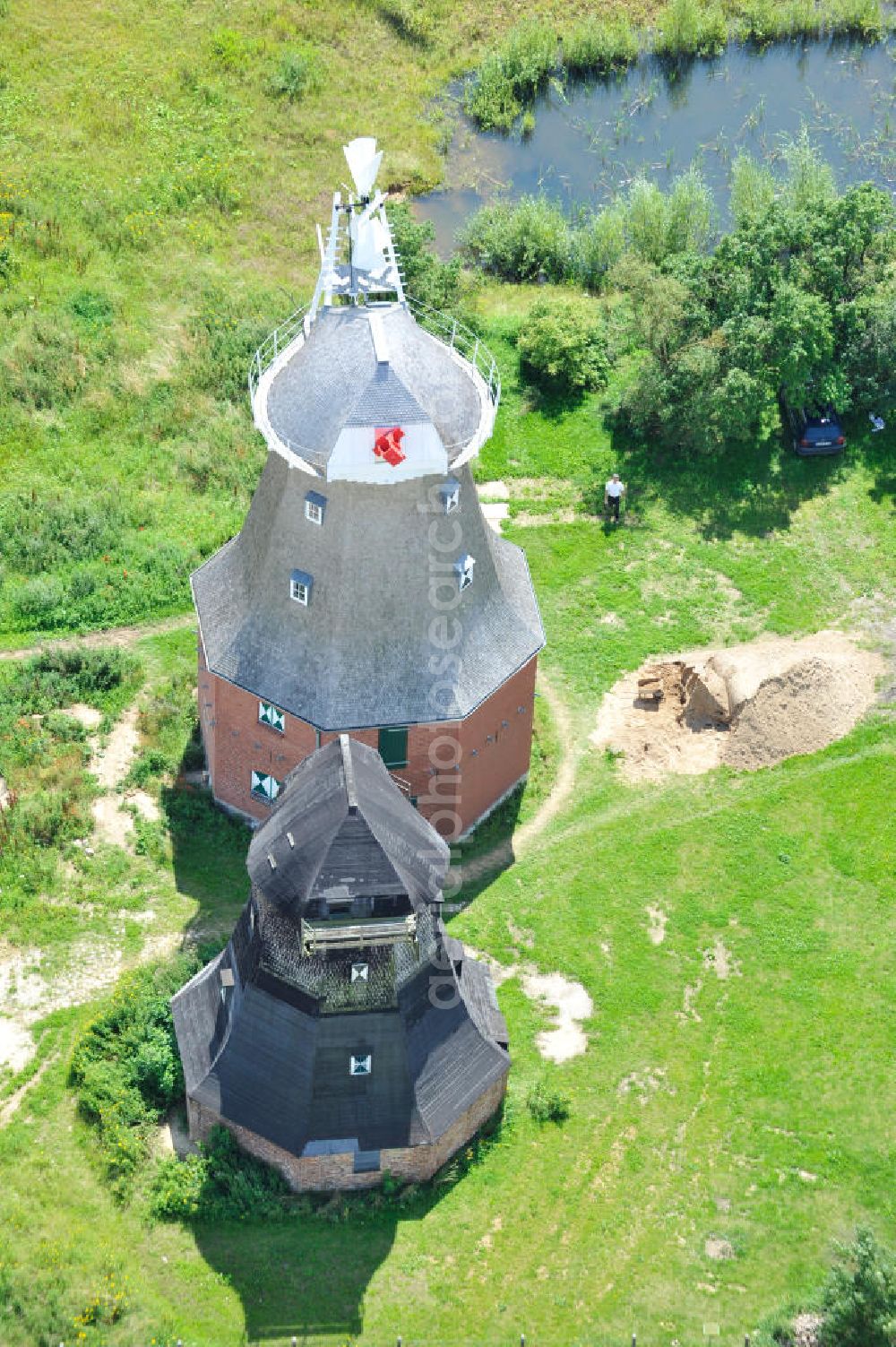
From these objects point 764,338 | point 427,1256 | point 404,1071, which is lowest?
point 427,1256

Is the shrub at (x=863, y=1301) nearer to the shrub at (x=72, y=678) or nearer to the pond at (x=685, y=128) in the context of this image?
the shrub at (x=72, y=678)

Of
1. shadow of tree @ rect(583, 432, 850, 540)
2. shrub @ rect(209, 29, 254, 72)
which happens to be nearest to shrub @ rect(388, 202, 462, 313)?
shadow of tree @ rect(583, 432, 850, 540)

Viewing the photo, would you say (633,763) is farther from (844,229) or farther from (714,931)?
(844,229)

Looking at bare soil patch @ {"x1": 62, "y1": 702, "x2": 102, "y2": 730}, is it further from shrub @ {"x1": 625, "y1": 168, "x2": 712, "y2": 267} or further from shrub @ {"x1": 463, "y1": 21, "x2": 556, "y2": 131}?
shrub @ {"x1": 463, "y1": 21, "x2": 556, "y2": 131}

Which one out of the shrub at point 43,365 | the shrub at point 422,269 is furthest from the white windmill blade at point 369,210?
the shrub at point 43,365

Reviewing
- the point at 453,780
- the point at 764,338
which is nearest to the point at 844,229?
the point at 764,338

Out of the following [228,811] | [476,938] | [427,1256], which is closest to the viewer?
[427,1256]

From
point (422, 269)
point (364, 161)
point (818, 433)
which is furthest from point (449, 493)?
point (422, 269)
